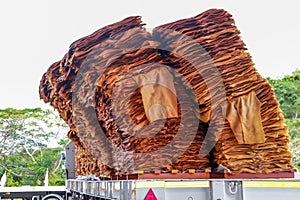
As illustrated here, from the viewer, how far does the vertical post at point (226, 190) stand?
2963mm

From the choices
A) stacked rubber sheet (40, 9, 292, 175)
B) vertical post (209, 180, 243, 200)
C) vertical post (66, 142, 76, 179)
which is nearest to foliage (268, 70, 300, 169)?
vertical post (66, 142, 76, 179)

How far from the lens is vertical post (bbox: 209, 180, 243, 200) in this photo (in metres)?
2.96

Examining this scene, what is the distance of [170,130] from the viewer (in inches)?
188

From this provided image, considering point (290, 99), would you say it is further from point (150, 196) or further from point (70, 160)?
point (150, 196)

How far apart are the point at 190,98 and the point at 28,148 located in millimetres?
25971

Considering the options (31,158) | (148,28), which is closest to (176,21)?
(148,28)

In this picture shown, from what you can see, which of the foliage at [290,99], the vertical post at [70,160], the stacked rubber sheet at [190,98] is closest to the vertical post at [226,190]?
the stacked rubber sheet at [190,98]

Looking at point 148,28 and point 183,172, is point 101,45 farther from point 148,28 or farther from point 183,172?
point 183,172

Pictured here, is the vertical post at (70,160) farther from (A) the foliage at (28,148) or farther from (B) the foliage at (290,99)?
(A) the foliage at (28,148)

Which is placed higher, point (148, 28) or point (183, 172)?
point (148, 28)

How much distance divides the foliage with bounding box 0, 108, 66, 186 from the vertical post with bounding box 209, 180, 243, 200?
25.2 meters

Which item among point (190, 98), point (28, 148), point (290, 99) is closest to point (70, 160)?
point (290, 99)

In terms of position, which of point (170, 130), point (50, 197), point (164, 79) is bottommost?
point (50, 197)

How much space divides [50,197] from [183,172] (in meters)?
9.31
